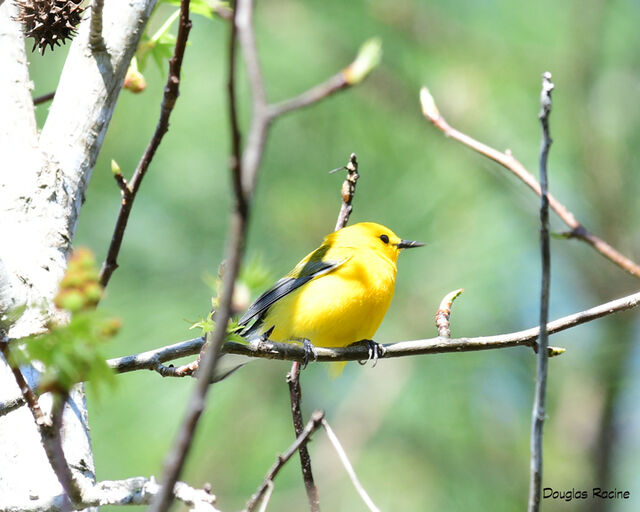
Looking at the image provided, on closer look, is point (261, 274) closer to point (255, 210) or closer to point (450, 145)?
point (255, 210)

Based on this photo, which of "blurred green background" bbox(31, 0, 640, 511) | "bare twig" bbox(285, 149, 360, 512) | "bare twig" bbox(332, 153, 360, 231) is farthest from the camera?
"blurred green background" bbox(31, 0, 640, 511)

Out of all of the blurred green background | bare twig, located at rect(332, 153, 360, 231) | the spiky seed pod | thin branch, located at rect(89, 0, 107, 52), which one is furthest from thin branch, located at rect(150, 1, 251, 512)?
the blurred green background

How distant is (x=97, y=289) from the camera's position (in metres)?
0.93

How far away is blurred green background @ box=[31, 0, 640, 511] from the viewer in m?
4.81

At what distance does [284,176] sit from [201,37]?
109 centimetres

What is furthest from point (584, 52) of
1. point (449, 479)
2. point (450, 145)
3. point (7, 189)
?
point (7, 189)

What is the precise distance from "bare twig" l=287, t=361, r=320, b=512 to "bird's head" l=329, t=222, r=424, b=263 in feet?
4.79

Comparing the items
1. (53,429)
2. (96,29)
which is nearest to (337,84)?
(53,429)

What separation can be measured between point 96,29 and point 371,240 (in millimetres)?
2107

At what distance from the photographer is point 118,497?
5.44ft

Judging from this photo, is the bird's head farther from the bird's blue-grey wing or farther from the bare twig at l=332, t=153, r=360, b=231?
the bare twig at l=332, t=153, r=360, b=231

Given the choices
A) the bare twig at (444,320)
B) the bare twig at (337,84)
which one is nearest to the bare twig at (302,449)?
the bare twig at (444,320)

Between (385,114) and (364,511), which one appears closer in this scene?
(364,511)

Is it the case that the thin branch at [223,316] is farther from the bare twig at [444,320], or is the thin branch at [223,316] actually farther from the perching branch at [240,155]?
the bare twig at [444,320]
